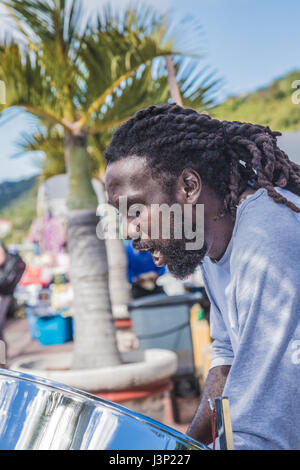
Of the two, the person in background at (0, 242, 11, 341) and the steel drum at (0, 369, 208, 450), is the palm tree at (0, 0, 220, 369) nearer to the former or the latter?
the person in background at (0, 242, 11, 341)

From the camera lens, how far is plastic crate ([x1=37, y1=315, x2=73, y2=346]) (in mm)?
5059

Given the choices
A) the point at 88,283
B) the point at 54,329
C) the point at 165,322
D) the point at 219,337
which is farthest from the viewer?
the point at 54,329

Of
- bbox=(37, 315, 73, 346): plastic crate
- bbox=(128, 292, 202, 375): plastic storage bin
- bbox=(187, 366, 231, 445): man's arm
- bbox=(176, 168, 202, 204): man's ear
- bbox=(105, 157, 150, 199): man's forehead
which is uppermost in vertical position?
bbox=(105, 157, 150, 199): man's forehead

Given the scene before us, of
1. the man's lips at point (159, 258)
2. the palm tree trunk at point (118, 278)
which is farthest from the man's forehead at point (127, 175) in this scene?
the palm tree trunk at point (118, 278)

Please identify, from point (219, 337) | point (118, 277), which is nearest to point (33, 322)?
point (118, 277)

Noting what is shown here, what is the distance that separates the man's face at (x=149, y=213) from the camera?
0.76m

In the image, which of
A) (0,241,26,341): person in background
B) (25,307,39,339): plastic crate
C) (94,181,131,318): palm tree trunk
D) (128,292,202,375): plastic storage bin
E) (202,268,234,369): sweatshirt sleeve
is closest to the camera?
(202,268,234,369): sweatshirt sleeve

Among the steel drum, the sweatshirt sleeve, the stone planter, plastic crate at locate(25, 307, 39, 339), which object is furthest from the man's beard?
plastic crate at locate(25, 307, 39, 339)

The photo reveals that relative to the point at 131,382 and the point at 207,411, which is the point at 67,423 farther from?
the point at 131,382

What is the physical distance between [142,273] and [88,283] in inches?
68.7

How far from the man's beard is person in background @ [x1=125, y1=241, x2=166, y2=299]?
3.18 meters

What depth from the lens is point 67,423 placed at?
58cm

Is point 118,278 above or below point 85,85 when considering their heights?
below

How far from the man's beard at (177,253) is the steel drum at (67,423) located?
0.82 ft
